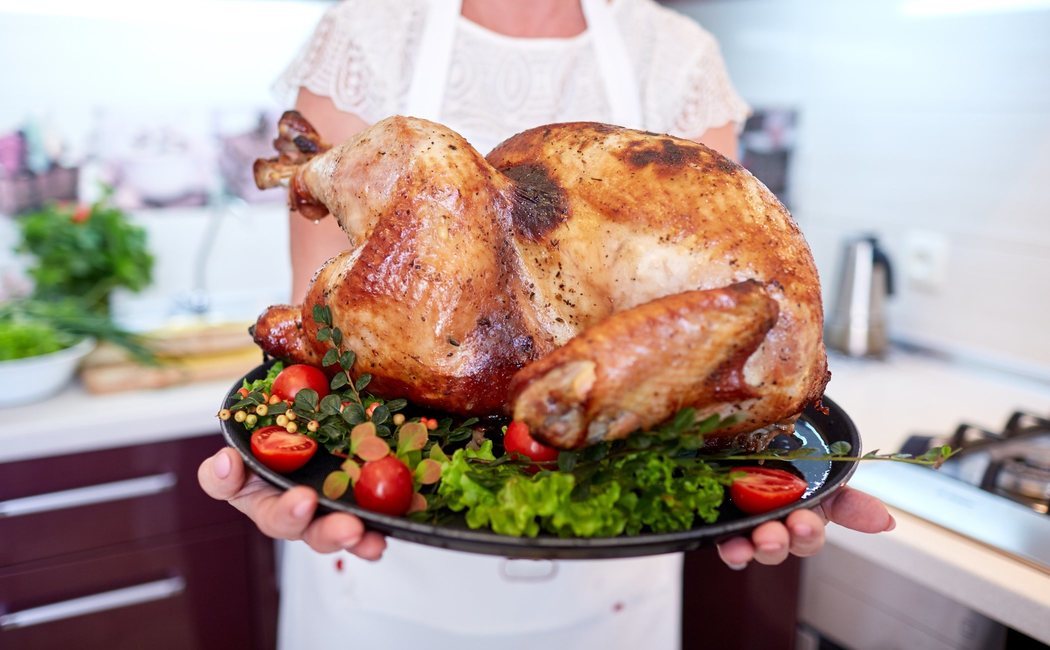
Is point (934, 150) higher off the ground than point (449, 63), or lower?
lower

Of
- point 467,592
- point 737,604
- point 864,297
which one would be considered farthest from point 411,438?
point 864,297

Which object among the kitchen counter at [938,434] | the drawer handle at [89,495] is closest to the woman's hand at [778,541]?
the kitchen counter at [938,434]

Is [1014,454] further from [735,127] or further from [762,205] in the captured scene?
[762,205]

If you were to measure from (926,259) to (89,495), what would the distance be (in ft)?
7.21

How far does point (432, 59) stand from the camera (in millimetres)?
1454

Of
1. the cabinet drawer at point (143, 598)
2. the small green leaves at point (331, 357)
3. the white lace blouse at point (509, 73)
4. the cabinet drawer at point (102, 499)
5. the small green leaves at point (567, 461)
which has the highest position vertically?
the white lace blouse at point (509, 73)

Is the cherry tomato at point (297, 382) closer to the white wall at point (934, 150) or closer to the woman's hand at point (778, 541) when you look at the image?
the woman's hand at point (778, 541)

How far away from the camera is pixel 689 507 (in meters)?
0.76

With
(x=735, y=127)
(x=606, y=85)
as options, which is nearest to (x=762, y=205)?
(x=606, y=85)

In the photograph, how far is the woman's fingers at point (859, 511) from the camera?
89cm

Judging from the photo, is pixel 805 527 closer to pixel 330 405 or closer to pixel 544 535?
pixel 544 535

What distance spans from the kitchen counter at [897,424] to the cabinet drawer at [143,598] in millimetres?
297

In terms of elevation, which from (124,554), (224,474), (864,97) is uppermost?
(864,97)

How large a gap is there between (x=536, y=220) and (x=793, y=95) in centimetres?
189
